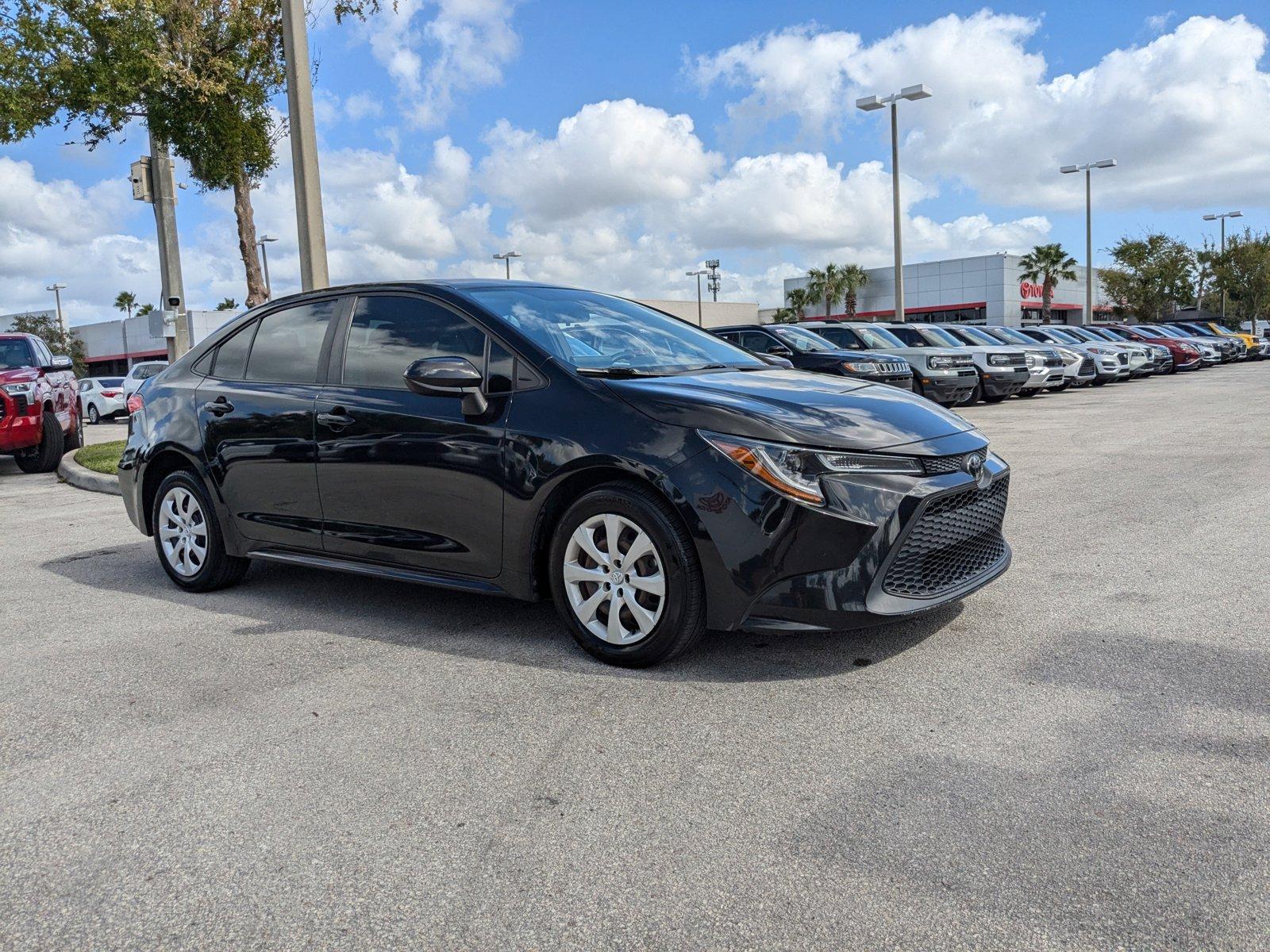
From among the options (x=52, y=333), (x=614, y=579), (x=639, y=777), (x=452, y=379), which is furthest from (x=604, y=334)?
(x=52, y=333)

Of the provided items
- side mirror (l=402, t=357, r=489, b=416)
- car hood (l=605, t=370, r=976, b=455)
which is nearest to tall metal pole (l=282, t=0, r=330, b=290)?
side mirror (l=402, t=357, r=489, b=416)

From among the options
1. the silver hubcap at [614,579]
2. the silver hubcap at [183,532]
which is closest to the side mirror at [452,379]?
the silver hubcap at [614,579]

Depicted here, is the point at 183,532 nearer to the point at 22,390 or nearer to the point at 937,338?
the point at 22,390

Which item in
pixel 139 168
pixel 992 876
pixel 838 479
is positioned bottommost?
pixel 992 876

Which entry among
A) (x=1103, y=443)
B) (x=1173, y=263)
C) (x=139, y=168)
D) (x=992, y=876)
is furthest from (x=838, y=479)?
(x=1173, y=263)

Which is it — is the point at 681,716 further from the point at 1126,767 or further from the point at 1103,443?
the point at 1103,443

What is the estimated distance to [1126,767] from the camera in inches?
120

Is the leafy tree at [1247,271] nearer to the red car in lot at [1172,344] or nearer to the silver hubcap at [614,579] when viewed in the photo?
the red car in lot at [1172,344]

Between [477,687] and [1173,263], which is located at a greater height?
[1173,263]

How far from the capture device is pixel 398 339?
4891 mm

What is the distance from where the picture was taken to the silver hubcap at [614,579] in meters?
3.96

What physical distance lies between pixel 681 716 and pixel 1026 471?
6.70 metres

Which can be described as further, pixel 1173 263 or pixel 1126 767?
pixel 1173 263

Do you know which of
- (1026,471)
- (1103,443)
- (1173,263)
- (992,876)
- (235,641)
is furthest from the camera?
(1173,263)
